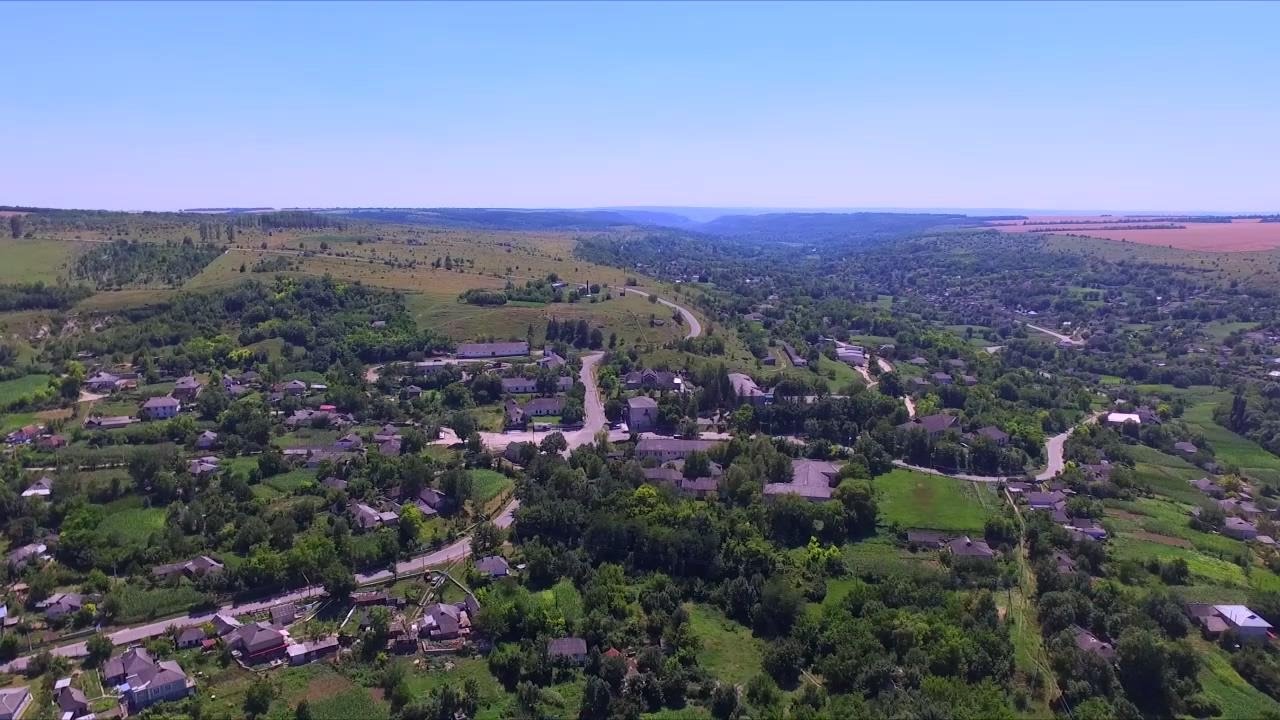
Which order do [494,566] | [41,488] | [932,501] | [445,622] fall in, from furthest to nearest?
[932,501] < [41,488] < [494,566] < [445,622]

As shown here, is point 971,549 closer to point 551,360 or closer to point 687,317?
point 551,360

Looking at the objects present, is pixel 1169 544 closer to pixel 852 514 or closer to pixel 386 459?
pixel 852 514

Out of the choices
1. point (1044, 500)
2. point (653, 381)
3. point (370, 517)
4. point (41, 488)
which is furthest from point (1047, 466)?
point (41, 488)

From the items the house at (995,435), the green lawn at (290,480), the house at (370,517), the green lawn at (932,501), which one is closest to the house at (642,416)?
the green lawn at (932,501)

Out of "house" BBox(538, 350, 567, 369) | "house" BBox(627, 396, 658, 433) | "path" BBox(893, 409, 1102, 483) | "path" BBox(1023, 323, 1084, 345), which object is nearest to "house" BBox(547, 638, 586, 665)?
"house" BBox(627, 396, 658, 433)

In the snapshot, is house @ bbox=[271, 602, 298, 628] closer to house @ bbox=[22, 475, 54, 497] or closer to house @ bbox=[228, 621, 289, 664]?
house @ bbox=[228, 621, 289, 664]

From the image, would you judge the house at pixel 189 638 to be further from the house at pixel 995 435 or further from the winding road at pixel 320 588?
the house at pixel 995 435

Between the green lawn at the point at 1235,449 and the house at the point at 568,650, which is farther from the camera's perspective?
the green lawn at the point at 1235,449
